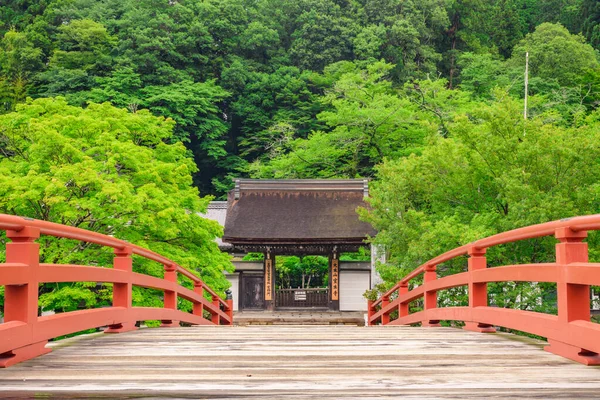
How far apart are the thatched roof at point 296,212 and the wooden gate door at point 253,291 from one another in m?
1.66

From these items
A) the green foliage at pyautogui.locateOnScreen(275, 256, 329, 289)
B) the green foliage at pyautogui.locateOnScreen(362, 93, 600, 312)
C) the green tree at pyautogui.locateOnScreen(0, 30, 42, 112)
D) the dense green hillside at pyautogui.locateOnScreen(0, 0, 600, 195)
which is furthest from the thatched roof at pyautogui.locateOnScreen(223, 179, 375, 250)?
the green tree at pyautogui.locateOnScreen(0, 30, 42, 112)

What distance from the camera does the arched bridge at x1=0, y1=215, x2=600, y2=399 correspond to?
252 cm

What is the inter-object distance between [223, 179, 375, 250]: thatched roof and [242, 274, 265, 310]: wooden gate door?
5.44 feet

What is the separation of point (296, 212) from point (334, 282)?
275cm

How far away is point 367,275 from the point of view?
66.4 ft

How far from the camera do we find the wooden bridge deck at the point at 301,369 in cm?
244

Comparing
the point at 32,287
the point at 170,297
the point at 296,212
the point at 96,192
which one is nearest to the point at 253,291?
the point at 296,212

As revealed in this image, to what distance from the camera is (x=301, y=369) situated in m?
2.96

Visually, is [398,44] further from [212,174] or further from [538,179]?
[538,179]

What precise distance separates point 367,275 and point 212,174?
1544 cm

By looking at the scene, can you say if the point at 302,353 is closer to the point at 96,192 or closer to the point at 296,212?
the point at 96,192

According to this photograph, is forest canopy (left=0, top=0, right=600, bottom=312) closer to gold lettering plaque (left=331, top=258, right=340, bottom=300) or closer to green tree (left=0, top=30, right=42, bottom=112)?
green tree (left=0, top=30, right=42, bottom=112)

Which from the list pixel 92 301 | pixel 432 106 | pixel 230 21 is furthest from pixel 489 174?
pixel 230 21

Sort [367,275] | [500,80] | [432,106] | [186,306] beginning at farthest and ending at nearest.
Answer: [500,80]
[432,106]
[367,275]
[186,306]
